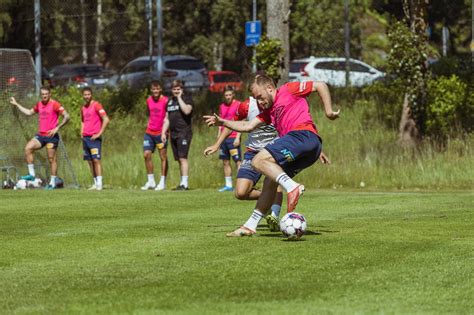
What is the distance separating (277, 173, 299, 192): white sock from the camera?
1221 cm

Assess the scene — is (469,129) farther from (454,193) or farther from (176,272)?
(176,272)

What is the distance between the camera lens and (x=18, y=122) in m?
27.1

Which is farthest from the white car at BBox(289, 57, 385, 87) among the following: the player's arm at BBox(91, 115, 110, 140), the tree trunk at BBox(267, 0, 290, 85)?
the player's arm at BBox(91, 115, 110, 140)

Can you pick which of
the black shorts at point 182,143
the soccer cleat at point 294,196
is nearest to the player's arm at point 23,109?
the black shorts at point 182,143

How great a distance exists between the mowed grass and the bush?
12.4 m

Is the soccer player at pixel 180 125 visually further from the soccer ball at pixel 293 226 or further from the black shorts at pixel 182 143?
the soccer ball at pixel 293 226

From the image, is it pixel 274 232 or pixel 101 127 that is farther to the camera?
pixel 101 127

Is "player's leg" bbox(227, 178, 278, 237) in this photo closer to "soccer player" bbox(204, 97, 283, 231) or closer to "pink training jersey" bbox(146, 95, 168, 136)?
"soccer player" bbox(204, 97, 283, 231)

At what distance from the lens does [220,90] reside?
35531mm

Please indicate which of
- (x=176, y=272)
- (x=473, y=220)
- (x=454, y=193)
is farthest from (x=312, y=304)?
(x=454, y=193)

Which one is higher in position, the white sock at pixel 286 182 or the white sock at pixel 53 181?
the white sock at pixel 286 182

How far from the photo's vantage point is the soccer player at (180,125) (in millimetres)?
25031

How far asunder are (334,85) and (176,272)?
76.9ft

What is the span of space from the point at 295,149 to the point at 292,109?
0.52 meters
